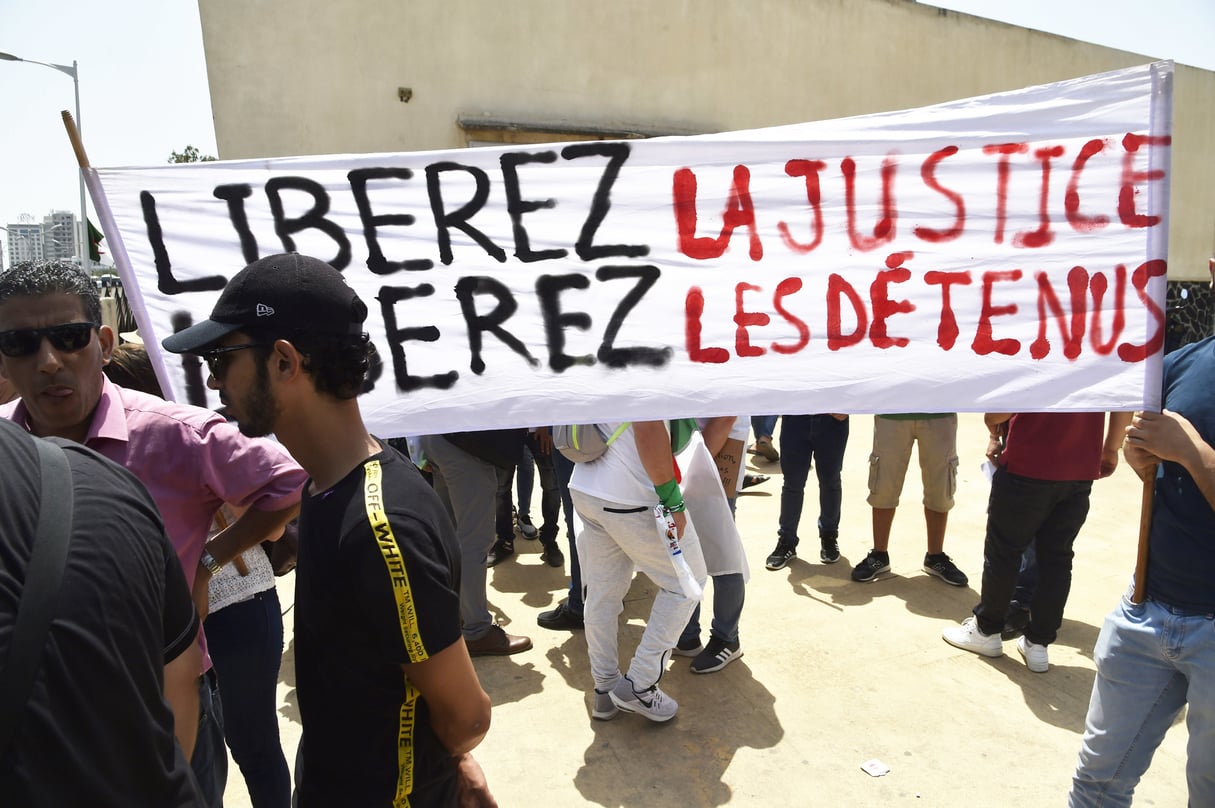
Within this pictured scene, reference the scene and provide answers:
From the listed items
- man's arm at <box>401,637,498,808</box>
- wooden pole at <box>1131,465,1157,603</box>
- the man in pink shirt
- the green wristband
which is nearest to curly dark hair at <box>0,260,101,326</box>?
the man in pink shirt

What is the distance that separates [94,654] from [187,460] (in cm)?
115

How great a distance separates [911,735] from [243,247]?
3.21 metres

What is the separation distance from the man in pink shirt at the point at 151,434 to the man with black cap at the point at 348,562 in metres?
0.62

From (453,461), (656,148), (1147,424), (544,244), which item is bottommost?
(453,461)

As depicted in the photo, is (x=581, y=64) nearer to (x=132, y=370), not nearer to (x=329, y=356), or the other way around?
(x=132, y=370)

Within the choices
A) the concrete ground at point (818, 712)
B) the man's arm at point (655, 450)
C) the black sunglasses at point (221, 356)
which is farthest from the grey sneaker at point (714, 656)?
the black sunglasses at point (221, 356)

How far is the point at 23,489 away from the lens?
1.07 m

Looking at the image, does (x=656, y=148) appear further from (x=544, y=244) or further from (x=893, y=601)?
(x=893, y=601)

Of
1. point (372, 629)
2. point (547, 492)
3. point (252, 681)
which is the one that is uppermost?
point (372, 629)

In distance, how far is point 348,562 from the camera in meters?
1.40

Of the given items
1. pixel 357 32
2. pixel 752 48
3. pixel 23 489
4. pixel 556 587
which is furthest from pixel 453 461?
pixel 752 48

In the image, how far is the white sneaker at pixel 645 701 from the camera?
11.2 feet

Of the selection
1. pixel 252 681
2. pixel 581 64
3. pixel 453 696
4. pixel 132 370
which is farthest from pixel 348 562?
pixel 581 64

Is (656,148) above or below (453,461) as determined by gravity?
above
